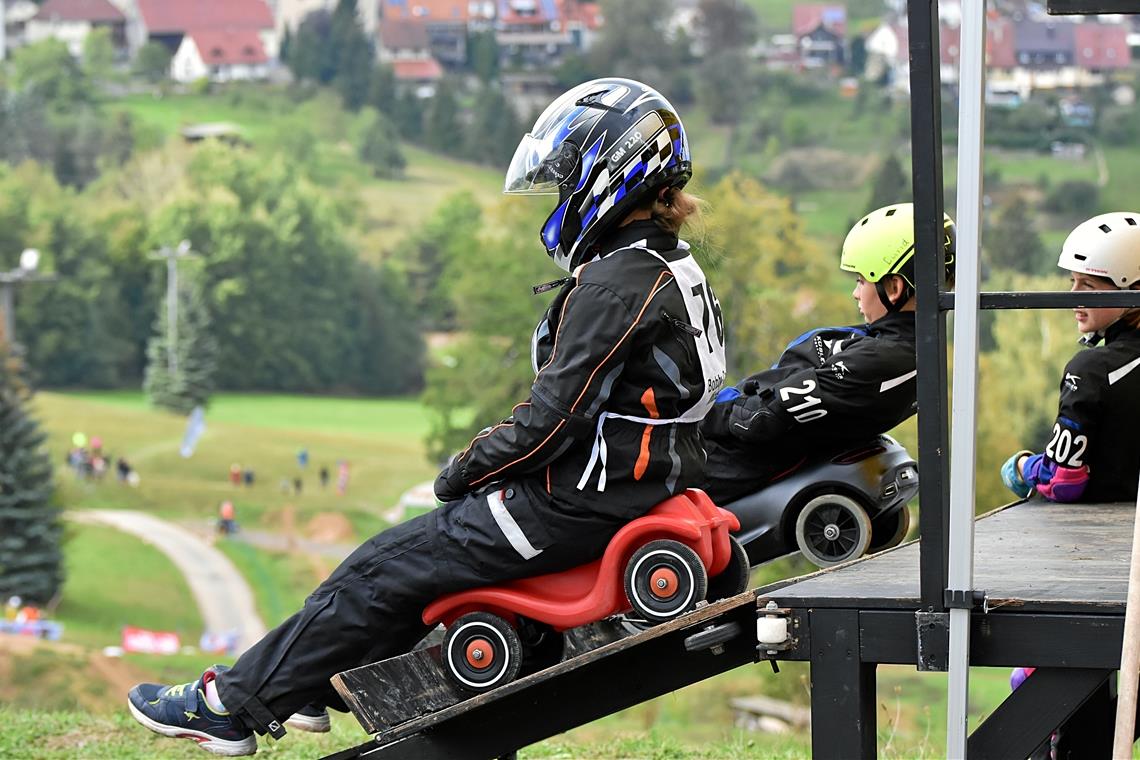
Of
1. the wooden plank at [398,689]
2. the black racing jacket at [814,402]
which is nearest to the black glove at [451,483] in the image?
the wooden plank at [398,689]

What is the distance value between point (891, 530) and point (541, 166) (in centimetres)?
194

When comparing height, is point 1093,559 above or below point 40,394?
above

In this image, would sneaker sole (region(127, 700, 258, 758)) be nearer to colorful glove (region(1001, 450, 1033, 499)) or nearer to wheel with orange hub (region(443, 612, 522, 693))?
wheel with orange hub (region(443, 612, 522, 693))

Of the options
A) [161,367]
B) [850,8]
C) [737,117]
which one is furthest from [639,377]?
[850,8]

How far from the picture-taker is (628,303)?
13.7 ft

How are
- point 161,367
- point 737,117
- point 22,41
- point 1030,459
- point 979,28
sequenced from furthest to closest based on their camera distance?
point 22,41
point 737,117
point 161,367
point 1030,459
point 979,28

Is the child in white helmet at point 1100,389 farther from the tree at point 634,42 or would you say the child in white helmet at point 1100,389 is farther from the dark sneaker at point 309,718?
the tree at point 634,42

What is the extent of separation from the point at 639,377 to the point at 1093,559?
4.06 ft

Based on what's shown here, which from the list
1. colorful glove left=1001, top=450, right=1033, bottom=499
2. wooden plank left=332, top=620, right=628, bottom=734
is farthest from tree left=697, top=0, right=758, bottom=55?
wooden plank left=332, top=620, right=628, bottom=734

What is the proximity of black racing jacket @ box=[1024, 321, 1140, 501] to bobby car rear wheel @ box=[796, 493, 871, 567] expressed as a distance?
68 cm

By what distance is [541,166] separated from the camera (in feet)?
14.6

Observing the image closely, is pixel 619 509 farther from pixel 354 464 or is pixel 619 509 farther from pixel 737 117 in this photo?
pixel 737 117

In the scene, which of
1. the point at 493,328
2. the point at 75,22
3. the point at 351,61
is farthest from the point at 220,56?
the point at 493,328

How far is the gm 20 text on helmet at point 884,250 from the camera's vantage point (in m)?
5.48
